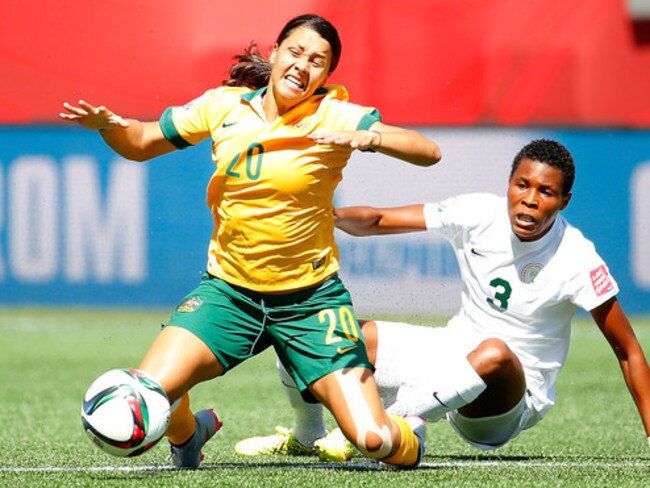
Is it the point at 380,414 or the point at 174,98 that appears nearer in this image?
the point at 380,414

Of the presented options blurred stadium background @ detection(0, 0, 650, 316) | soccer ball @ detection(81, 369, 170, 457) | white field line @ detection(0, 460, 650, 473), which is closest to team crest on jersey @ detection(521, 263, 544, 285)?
white field line @ detection(0, 460, 650, 473)

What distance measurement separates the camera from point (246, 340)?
5.55m

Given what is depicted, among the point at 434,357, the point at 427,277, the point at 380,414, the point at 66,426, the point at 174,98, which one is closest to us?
the point at 380,414

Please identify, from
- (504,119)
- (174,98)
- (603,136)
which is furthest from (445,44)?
(174,98)

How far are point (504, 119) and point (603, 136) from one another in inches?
37.7

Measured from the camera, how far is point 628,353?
5.59 m

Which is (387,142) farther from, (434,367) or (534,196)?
(434,367)

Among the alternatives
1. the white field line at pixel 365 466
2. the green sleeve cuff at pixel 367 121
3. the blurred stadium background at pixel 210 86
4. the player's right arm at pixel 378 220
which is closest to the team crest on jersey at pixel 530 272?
the player's right arm at pixel 378 220

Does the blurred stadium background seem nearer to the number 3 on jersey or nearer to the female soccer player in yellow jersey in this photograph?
the number 3 on jersey

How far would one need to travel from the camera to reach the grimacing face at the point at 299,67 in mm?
5469

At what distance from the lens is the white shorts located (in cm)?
593

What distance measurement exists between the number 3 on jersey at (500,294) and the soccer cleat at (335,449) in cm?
87

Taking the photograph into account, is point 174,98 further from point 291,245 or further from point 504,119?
point 291,245

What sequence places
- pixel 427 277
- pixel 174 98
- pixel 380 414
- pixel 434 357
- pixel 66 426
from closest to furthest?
pixel 380 414
pixel 434 357
pixel 66 426
pixel 427 277
pixel 174 98
